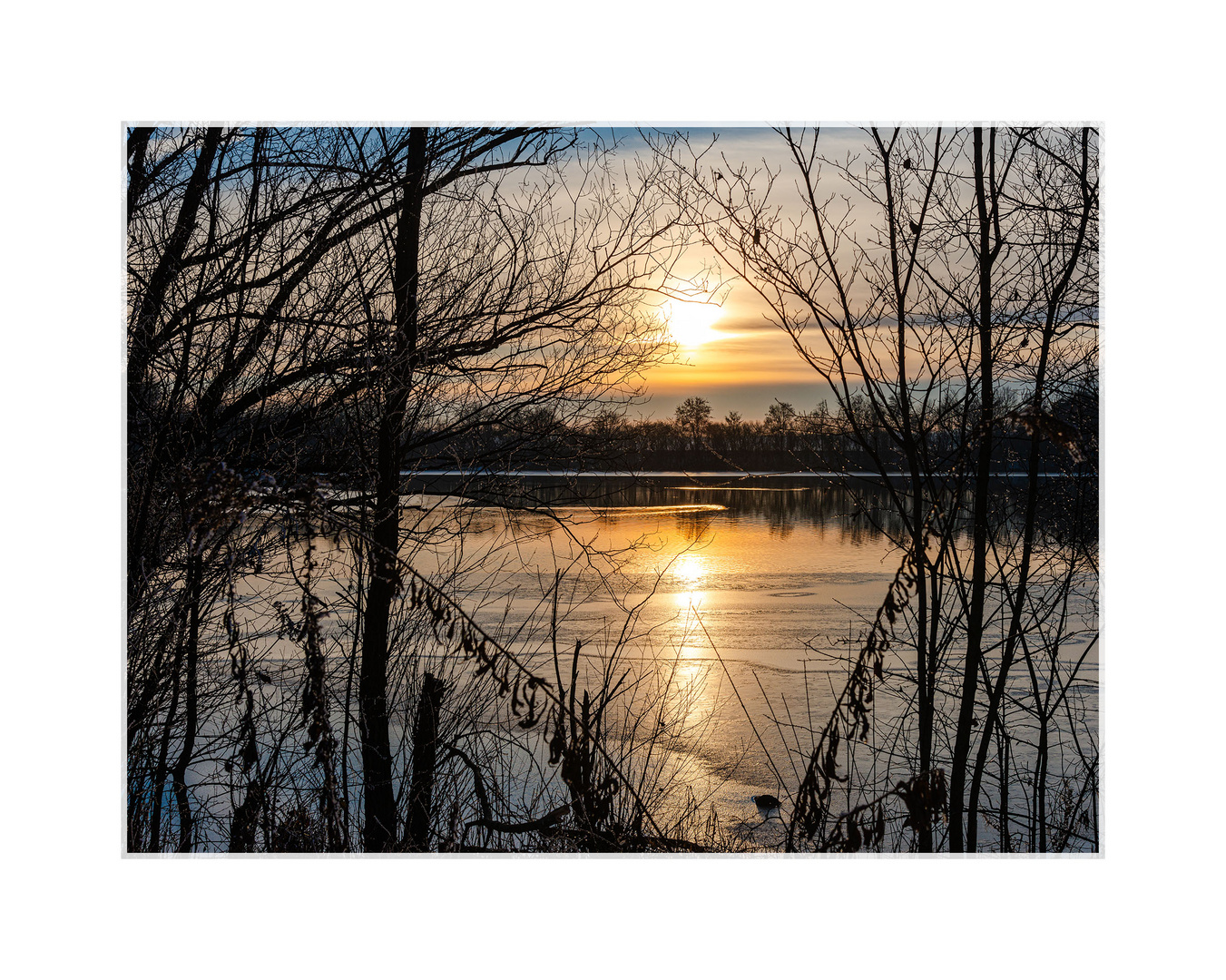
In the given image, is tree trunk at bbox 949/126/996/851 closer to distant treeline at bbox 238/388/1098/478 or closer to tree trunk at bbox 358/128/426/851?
distant treeline at bbox 238/388/1098/478

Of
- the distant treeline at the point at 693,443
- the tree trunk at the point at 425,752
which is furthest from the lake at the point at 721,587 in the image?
the tree trunk at the point at 425,752

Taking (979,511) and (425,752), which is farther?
(425,752)

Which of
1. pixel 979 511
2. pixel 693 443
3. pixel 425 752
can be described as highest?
pixel 693 443

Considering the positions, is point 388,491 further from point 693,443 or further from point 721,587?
point 721,587

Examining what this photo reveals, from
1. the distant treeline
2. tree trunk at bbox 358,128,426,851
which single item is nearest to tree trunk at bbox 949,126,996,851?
the distant treeline

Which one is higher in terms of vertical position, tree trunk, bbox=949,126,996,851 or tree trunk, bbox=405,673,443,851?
tree trunk, bbox=949,126,996,851

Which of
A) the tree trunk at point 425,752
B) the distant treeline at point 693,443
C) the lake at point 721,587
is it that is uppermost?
the distant treeline at point 693,443

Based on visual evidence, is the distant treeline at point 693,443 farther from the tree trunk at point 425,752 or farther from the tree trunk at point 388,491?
the tree trunk at point 425,752

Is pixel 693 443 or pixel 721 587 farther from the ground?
pixel 693 443

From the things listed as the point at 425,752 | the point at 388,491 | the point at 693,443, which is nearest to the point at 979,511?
the point at 693,443
